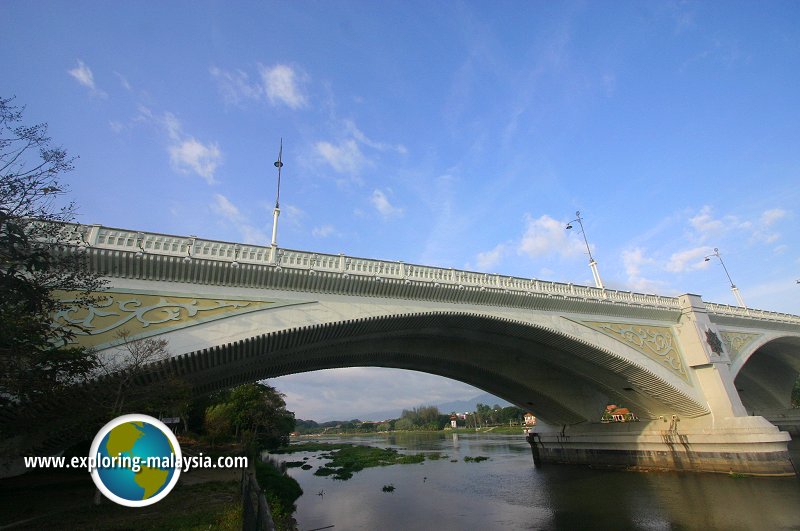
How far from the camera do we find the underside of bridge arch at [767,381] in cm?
3716

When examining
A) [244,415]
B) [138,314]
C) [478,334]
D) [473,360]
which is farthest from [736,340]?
[244,415]

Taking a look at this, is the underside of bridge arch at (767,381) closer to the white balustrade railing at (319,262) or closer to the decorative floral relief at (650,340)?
the decorative floral relief at (650,340)

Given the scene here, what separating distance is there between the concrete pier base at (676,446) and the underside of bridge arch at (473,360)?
1.06 m

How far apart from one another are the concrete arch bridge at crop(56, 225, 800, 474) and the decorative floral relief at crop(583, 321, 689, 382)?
12 cm

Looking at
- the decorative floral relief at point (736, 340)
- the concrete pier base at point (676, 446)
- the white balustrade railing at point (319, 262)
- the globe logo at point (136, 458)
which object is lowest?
the concrete pier base at point (676, 446)

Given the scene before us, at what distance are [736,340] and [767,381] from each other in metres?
19.3

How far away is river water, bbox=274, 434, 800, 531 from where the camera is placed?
1424cm

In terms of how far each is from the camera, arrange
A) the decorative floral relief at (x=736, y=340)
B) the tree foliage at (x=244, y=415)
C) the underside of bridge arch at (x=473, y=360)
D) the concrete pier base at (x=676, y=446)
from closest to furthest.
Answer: the underside of bridge arch at (x=473, y=360)
the concrete pier base at (x=676, y=446)
the decorative floral relief at (x=736, y=340)
the tree foliage at (x=244, y=415)

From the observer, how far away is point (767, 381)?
39.1 m

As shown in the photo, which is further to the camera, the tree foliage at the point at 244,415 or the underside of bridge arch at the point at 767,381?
the underside of bridge arch at the point at 767,381

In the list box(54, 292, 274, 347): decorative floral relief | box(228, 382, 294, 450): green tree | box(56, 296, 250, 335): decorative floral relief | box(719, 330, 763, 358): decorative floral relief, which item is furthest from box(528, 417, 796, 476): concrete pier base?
box(56, 296, 250, 335): decorative floral relief

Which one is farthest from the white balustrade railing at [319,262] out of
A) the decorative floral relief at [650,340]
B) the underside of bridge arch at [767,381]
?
the underside of bridge arch at [767,381]

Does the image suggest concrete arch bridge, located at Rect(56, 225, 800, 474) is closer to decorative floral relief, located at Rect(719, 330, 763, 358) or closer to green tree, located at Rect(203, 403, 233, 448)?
decorative floral relief, located at Rect(719, 330, 763, 358)

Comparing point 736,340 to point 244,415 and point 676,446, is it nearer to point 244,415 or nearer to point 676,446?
point 676,446
